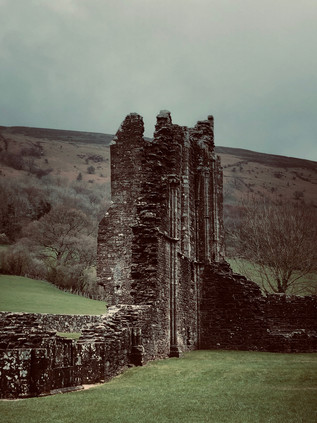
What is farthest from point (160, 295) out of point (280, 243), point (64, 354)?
point (280, 243)

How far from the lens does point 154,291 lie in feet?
52.3

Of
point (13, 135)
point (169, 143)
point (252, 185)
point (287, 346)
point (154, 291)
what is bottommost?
point (287, 346)

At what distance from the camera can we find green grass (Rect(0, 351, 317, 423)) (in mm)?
7078

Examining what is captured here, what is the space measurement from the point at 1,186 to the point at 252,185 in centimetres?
3338

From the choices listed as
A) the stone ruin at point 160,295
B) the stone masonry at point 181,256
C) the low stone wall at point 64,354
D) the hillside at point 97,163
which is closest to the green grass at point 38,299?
the stone ruin at point 160,295

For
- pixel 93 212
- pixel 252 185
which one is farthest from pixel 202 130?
pixel 252 185

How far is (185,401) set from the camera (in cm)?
831

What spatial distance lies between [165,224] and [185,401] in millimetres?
9912

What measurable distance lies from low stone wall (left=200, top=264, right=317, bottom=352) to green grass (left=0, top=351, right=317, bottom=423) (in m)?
7.99

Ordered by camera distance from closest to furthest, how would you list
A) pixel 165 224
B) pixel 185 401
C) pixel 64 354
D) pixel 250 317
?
1. pixel 185 401
2. pixel 64 354
3. pixel 165 224
4. pixel 250 317

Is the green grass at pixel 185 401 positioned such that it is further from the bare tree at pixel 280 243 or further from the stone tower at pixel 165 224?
the bare tree at pixel 280 243

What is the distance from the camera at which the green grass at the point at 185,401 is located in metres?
7.08

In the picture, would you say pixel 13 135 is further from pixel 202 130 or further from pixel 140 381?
pixel 140 381

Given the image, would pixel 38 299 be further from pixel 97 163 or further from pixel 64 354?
pixel 97 163
